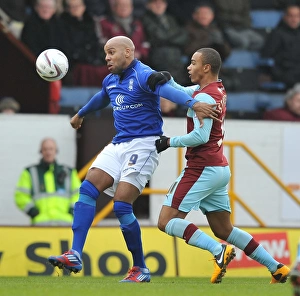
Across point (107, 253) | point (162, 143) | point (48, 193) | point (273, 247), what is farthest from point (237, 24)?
point (162, 143)

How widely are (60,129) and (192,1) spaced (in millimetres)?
4522

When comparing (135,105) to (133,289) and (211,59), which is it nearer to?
(211,59)

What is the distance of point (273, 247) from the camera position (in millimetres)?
13016

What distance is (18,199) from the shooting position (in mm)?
13148

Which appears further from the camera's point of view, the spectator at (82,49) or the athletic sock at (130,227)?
the spectator at (82,49)

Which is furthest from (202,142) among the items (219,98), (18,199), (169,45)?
(169,45)

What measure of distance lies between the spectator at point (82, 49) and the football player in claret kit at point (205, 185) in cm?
678

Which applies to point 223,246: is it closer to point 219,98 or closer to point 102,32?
point 219,98

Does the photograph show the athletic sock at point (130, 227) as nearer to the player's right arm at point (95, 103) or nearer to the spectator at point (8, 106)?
the player's right arm at point (95, 103)

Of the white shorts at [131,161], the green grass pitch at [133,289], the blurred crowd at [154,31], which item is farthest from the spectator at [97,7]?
the green grass pitch at [133,289]

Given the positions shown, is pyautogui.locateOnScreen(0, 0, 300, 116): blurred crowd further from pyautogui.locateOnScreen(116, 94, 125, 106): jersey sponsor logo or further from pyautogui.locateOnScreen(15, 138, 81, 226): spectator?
pyautogui.locateOnScreen(116, 94, 125, 106): jersey sponsor logo

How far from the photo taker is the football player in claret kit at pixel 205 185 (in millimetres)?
8945

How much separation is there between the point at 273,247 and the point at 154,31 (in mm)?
5108

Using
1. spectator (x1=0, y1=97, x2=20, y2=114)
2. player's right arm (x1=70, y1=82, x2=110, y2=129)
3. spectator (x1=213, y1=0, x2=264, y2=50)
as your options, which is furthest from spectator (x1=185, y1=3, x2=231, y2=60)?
player's right arm (x1=70, y1=82, x2=110, y2=129)
